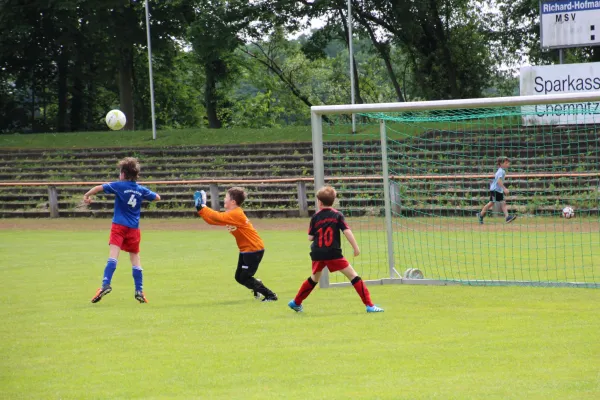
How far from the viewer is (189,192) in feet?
91.5

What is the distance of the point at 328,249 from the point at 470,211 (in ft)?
41.3

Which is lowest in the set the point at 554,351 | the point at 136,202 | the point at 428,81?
the point at 554,351

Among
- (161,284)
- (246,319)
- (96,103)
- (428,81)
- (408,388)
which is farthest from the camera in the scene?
(96,103)

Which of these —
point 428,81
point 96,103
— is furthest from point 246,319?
point 96,103

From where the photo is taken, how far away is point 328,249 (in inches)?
370

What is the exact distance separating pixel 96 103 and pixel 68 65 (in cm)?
524

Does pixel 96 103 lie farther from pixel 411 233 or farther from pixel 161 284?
pixel 161 284

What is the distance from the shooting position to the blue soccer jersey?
1052cm

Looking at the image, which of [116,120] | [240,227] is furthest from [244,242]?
[116,120]

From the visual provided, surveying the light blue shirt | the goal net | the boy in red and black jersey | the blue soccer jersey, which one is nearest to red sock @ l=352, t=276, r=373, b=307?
the boy in red and black jersey

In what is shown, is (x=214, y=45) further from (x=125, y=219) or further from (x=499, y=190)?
(x=125, y=219)

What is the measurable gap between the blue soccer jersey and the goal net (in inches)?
88.2

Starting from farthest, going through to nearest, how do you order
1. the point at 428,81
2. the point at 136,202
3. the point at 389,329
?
the point at 428,81
the point at 136,202
the point at 389,329

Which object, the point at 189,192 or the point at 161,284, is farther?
the point at 189,192
